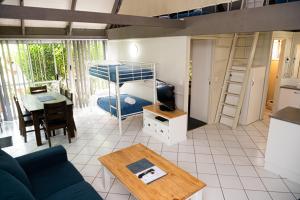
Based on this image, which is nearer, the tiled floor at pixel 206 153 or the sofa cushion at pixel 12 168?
the sofa cushion at pixel 12 168

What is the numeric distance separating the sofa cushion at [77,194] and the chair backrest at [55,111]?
6.48 feet

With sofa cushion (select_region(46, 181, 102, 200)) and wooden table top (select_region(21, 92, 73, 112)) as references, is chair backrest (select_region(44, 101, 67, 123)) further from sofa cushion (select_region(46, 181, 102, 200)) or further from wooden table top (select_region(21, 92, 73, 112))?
sofa cushion (select_region(46, 181, 102, 200))

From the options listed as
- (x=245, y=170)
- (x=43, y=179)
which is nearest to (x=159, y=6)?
(x=245, y=170)

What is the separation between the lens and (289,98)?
4.77 meters

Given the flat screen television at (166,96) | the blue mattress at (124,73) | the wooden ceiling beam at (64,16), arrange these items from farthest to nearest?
the blue mattress at (124,73), the flat screen television at (166,96), the wooden ceiling beam at (64,16)

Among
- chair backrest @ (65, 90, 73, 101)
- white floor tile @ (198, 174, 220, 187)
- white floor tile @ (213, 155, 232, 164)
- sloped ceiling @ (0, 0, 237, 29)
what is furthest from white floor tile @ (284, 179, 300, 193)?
chair backrest @ (65, 90, 73, 101)

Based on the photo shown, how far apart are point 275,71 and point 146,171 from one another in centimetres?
526

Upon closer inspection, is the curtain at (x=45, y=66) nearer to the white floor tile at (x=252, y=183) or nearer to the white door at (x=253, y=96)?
the white door at (x=253, y=96)

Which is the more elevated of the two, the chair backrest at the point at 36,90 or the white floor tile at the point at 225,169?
the chair backrest at the point at 36,90

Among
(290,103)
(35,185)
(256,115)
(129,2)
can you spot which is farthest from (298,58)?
(35,185)

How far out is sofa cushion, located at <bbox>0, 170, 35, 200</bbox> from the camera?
4.93 ft

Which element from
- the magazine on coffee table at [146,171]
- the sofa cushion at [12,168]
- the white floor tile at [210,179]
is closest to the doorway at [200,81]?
the white floor tile at [210,179]

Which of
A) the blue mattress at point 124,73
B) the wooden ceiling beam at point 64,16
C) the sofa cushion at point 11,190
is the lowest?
the sofa cushion at point 11,190

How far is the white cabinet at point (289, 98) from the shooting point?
4642mm
